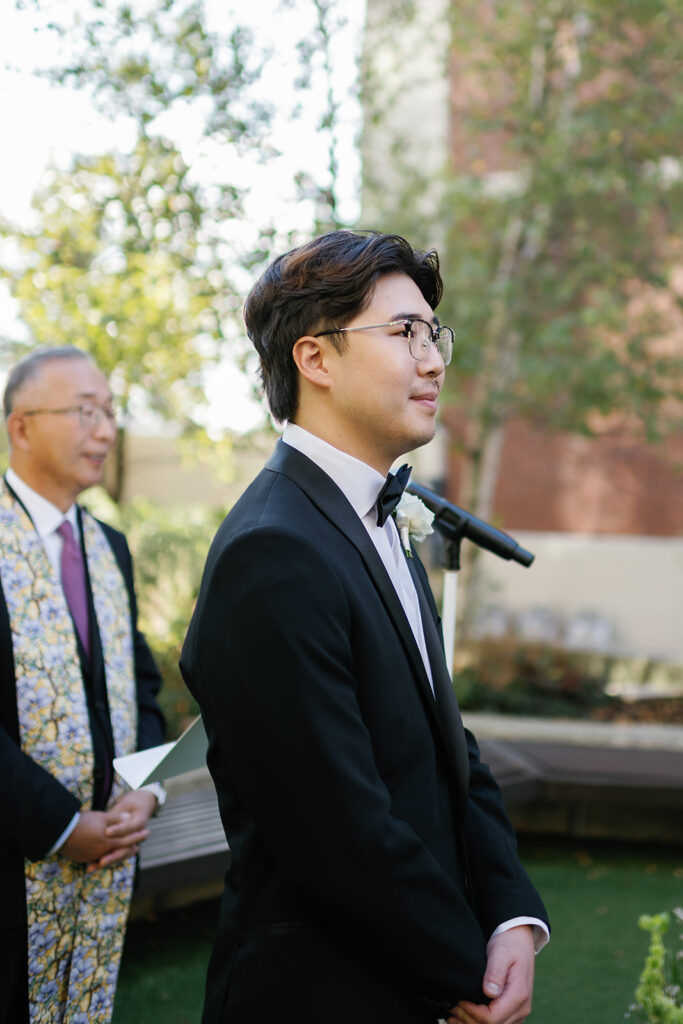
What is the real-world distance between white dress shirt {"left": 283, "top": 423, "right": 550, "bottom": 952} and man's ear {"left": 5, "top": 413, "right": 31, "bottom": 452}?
1246 mm

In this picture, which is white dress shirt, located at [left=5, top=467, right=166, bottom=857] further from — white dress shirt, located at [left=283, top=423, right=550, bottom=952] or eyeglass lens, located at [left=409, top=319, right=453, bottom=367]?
eyeglass lens, located at [left=409, top=319, right=453, bottom=367]

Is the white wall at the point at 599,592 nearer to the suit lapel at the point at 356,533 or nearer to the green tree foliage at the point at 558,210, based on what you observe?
the green tree foliage at the point at 558,210

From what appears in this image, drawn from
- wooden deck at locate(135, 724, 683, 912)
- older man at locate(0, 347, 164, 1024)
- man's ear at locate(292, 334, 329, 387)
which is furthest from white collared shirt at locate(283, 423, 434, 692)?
wooden deck at locate(135, 724, 683, 912)

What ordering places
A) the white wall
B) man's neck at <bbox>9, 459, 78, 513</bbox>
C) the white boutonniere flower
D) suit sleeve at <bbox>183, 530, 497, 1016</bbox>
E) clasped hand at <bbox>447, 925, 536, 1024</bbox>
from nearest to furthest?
suit sleeve at <bbox>183, 530, 497, 1016</bbox>
clasped hand at <bbox>447, 925, 536, 1024</bbox>
the white boutonniere flower
man's neck at <bbox>9, 459, 78, 513</bbox>
the white wall

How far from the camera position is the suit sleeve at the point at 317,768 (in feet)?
4.65

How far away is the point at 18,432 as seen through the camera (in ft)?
9.08

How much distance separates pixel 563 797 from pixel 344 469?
12.1 feet

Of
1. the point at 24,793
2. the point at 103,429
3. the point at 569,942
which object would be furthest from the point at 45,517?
the point at 569,942

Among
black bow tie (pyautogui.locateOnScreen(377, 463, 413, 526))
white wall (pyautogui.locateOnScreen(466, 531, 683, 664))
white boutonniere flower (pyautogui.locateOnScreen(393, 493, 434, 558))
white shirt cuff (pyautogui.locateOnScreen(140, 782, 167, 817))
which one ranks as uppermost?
black bow tie (pyautogui.locateOnScreen(377, 463, 413, 526))

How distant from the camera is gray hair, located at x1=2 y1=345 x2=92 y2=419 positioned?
281 cm

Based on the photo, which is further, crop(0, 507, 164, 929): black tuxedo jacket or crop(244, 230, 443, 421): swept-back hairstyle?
crop(0, 507, 164, 929): black tuxedo jacket

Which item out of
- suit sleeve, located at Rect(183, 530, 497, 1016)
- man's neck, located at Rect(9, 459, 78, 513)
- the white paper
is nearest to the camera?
suit sleeve, located at Rect(183, 530, 497, 1016)

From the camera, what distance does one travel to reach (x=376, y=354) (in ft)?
5.69

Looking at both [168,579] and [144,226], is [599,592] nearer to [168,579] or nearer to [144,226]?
[168,579]
